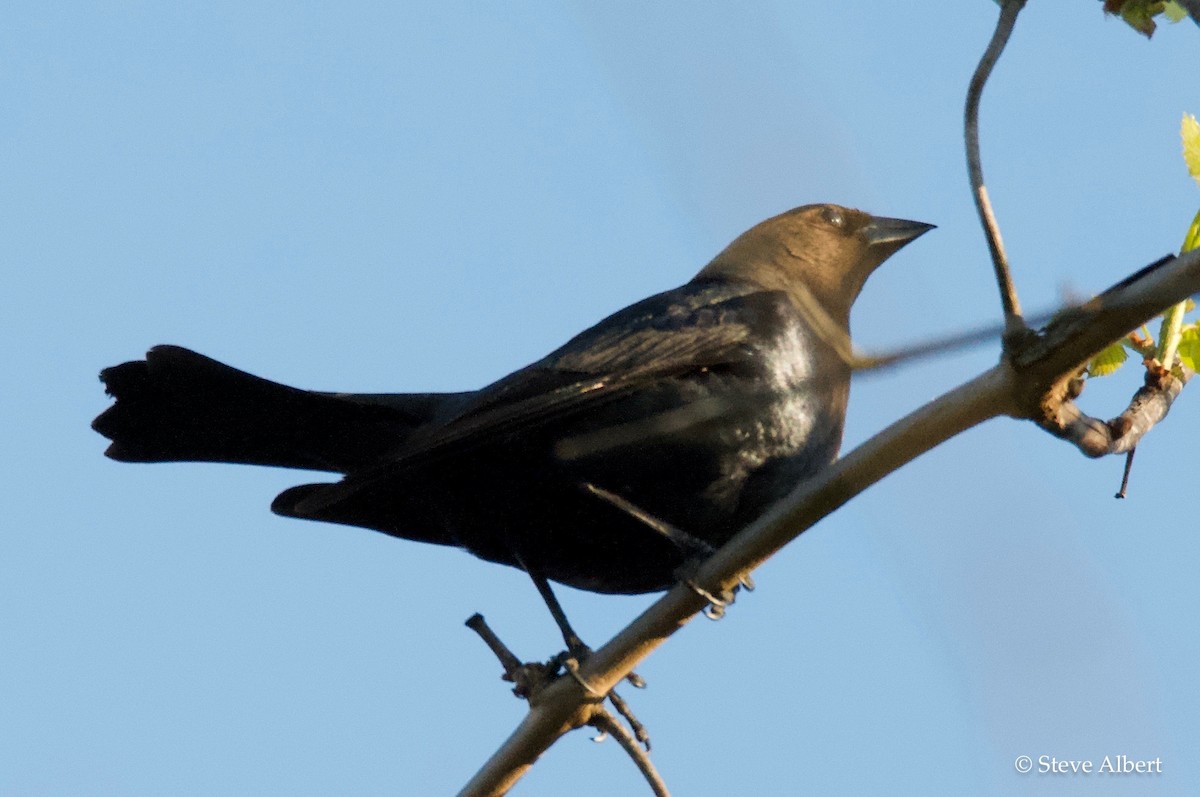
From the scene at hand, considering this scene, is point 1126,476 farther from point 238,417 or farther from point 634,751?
point 238,417

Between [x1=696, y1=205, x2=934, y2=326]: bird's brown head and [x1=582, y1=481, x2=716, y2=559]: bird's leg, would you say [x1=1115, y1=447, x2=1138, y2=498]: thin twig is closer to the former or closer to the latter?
[x1=582, y1=481, x2=716, y2=559]: bird's leg

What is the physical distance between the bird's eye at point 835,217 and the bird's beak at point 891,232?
98mm

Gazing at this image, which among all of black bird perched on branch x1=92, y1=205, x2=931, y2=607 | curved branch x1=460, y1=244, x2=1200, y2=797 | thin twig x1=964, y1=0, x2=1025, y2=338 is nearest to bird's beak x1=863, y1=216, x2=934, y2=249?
black bird perched on branch x1=92, y1=205, x2=931, y2=607

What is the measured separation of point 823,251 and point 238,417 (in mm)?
2329

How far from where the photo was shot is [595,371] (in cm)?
451

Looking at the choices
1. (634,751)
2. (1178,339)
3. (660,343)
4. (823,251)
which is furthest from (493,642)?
(823,251)

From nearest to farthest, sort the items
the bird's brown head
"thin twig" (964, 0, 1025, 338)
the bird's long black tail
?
"thin twig" (964, 0, 1025, 338) < the bird's long black tail < the bird's brown head

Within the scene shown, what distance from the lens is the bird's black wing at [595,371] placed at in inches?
173

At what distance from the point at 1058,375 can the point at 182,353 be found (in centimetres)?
318

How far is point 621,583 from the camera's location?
457cm

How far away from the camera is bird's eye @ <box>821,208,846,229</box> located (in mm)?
5707

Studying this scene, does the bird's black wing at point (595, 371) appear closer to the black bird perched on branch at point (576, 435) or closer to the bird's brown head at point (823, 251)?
the black bird perched on branch at point (576, 435)

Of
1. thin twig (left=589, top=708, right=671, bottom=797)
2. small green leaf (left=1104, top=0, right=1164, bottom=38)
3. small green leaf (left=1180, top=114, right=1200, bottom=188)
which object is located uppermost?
small green leaf (left=1104, top=0, right=1164, bottom=38)

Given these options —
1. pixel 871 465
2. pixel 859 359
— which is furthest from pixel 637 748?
pixel 859 359
